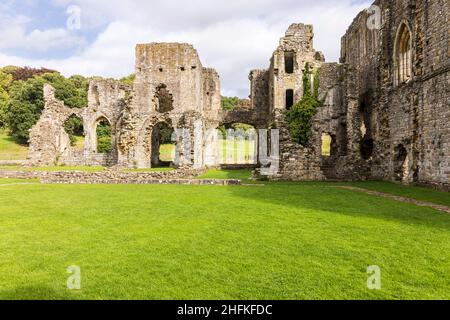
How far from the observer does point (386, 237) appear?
6879mm

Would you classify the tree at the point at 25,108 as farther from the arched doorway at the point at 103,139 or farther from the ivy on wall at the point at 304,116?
the ivy on wall at the point at 304,116

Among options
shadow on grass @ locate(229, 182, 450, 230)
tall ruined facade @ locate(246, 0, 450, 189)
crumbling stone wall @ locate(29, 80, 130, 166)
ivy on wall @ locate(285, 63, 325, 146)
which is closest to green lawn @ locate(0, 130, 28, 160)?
crumbling stone wall @ locate(29, 80, 130, 166)

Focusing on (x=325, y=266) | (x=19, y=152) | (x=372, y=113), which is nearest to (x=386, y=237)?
(x=325, y=266)

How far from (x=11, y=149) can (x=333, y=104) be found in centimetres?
4702

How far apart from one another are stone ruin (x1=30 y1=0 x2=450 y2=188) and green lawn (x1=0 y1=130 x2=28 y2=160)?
1374 cm

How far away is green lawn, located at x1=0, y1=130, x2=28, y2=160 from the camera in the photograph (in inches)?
1806

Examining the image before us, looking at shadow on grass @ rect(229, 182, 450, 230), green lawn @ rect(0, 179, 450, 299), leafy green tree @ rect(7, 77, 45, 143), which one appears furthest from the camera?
leafy green tree @ rect(7, 77, 45, 143)

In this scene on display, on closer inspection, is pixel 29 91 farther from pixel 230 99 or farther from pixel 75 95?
pixel 230 99

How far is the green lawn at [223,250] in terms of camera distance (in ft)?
15.0

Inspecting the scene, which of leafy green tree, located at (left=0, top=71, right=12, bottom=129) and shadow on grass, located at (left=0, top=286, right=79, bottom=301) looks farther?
leafy green tree, located at (left=0, top=71, right=12, bottom=129)

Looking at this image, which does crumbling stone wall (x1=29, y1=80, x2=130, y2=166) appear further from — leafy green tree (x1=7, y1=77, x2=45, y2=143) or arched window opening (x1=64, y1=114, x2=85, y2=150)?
leafy green tree (x1=7, y1=77, x2=45, y2=143)

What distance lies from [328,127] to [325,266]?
801 inches

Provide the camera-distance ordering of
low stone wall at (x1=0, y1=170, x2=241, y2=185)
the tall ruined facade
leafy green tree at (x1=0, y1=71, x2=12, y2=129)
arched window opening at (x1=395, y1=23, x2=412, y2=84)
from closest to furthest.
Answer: the tall ruined facade
low stone wall at (x1=0, y1=170, x2=241, y2=185)
arched window opening at (x1=395, y1=23, x2=412, y2=84)
leafy green tree at (x1=0, y1=71, x2=12, y2=129)

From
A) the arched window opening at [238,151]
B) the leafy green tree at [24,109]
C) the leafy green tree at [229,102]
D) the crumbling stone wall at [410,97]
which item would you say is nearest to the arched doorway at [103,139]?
the leafy green tree at [24,109]
